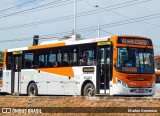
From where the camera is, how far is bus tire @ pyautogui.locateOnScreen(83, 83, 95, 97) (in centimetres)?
2103

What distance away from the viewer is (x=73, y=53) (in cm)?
2256

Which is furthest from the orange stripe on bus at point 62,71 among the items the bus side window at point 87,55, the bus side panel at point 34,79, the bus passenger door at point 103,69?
the bus passenger door at point 103,69

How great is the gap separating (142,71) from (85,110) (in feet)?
18.8

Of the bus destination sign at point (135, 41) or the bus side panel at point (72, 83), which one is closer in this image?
the bus destination sign at point (135, 41)

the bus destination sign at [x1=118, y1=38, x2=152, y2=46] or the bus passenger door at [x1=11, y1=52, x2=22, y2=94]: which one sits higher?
the bus destination sign at [x1=118, y1=38, x2=152, y2=46]

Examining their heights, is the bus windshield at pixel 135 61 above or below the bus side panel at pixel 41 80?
above

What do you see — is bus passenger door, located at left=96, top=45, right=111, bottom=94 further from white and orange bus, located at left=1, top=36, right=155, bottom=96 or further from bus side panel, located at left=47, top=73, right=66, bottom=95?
bus side panel, located at left=47, top=73, right=66, bottom=95

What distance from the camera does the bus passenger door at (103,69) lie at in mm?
20234

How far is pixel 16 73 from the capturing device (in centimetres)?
2717

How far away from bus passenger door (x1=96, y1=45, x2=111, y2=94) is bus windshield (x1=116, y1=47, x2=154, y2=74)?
2.02 feet

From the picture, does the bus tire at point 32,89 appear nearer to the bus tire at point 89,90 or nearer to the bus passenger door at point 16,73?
the bus passenger door at point 16,73

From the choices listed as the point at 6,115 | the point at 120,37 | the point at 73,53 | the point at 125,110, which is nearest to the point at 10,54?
the point at 73,53

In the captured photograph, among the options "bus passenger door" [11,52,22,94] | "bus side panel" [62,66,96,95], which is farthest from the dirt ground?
"bus passenger door" [11,52,22,94]

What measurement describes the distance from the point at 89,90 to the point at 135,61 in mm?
2899
